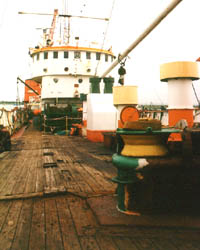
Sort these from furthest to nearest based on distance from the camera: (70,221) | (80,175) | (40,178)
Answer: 1. (80,175)
2. (40,178)
3. (70,221)

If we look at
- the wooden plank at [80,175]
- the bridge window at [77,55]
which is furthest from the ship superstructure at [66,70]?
the wooden plank at [80,175]

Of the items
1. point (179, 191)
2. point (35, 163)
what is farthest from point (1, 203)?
point (35, 163)

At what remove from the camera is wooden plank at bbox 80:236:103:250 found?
2.60 metres

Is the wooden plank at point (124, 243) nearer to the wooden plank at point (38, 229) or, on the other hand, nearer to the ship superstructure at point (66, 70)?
the wooden plank at point (38, 229)

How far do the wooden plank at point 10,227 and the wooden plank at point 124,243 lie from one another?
102 centimetres

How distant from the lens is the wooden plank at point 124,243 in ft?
8.49

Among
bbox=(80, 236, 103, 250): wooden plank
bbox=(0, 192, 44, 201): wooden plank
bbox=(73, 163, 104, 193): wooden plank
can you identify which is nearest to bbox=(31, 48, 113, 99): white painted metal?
bbox=(73, 163, 104, 193): wooden plank

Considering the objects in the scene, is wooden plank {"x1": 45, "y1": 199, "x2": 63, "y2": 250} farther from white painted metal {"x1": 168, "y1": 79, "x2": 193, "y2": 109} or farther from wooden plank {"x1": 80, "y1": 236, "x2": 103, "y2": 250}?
white painted metal {"x1": 168, "y1": 79, "x2": 193, "y2": 109}

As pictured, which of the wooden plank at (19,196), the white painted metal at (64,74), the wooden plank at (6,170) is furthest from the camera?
the white painted metal at (64,74)

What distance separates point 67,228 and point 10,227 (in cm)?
65

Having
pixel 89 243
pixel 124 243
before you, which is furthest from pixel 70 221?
pixel 124 243

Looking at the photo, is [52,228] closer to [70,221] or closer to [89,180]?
[70,221]

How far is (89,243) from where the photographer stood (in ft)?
8.80

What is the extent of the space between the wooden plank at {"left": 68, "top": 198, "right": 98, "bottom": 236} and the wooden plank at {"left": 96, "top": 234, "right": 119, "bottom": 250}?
0.46 feet
